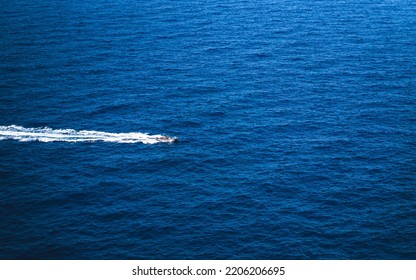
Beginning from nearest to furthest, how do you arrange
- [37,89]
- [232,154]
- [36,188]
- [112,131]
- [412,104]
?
[36,188] → [232,154] → [112,131] → [412,104] → [37,89]

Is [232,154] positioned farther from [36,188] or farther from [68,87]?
[68,87]

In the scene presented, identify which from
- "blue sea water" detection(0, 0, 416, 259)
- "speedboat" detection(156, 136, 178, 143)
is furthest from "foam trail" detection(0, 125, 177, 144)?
"blue sea water" detection(0, 0, 416, 259)

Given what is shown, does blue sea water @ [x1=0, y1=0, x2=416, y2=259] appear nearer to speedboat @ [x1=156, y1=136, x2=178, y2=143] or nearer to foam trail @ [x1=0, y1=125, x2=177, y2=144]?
foam trail @ [x1=0, y1=125, x2=177, y2=144]

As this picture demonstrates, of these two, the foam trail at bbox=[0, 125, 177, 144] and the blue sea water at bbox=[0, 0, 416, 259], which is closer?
the blue sea water at bbox=[0, 0, 416, 259]

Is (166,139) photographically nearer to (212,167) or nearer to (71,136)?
(212,167)

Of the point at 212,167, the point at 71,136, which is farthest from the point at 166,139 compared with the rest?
the point at 71,136

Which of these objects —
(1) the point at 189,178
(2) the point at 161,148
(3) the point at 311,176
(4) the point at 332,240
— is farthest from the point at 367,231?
(2) the point at 161,148

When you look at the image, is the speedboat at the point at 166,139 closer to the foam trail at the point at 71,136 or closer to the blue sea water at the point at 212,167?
the foam trail at the point at 71,136

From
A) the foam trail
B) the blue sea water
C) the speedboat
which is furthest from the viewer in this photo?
the foam trail
